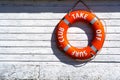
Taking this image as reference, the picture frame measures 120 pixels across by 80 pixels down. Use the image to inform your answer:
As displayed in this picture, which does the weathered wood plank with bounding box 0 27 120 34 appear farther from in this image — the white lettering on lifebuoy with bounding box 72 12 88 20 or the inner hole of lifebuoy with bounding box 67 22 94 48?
the white lettering on lifebuoy with bounding box 72 12 88 20

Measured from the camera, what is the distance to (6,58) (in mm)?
9258

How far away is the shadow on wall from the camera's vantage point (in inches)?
361

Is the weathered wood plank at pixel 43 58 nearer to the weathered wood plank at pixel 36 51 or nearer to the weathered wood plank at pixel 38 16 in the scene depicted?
the weathered wood plank at pixel 36 51

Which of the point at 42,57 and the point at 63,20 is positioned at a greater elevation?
the point at 63,20

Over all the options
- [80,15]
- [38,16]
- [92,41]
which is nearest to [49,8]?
[38,16]

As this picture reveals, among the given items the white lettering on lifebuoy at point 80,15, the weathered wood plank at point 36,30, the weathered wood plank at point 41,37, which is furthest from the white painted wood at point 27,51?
the white lettering on lifebuoy at point 80,15

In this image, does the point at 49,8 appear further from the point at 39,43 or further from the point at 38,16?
the point at 39,43

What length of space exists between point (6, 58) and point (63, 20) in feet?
4.14

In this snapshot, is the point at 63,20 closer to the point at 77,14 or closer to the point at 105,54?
the point at 77,14

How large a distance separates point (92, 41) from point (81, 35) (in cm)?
24

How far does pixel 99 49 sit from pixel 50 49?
896mm

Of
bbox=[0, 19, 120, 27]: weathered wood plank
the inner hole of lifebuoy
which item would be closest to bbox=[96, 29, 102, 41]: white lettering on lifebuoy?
the inner hole of lifebuoy

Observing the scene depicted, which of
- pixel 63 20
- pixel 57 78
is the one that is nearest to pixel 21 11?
pixel 63 20

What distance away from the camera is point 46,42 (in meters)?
9.23
